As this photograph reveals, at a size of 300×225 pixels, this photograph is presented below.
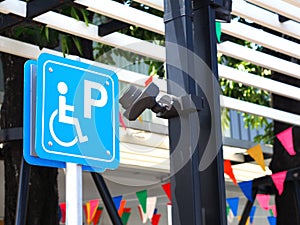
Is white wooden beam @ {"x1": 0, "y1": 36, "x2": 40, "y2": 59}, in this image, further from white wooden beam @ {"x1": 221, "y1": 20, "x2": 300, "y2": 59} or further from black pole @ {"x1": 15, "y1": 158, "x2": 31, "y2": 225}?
white wooden beam @ {"x1": 221, "y1": 20, "x2": 300, "y2": 59}

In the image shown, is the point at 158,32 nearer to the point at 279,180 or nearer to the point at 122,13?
the point at 122,13

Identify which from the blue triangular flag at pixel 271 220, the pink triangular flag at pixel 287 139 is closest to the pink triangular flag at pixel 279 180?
the pink triangular flag at pixel 287 139

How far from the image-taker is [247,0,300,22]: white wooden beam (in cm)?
295

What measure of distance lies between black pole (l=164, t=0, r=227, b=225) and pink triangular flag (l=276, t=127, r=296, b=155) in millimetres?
3218

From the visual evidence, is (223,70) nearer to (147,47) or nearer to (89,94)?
(147,47)

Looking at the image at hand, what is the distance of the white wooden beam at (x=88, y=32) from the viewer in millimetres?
3057

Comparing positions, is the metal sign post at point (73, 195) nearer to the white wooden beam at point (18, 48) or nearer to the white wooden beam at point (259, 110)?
the white wooden beam at point (18, 48)

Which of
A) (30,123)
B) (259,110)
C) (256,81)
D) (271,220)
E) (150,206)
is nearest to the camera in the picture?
(30,123)

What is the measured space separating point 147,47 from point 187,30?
1.38 metres

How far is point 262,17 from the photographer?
10.7 feet

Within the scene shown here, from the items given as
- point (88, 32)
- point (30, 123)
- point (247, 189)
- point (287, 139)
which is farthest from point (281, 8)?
point (247, 189)

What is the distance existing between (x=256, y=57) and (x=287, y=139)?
1.43m

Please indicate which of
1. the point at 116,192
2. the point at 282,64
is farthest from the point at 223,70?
the point at 116,192

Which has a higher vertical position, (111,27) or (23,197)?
(111,27)
